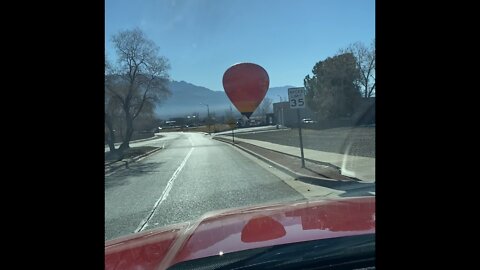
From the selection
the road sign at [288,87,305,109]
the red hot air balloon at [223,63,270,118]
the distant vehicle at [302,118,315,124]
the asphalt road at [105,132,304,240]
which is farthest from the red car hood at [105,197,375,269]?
the distant vehicle at [302,118,315,124]

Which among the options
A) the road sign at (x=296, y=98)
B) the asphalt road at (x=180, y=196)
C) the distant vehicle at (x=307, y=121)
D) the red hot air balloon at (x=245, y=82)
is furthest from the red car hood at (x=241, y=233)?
the distant vehicle at (x=307, y=121)

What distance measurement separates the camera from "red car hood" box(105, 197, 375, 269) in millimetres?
2713

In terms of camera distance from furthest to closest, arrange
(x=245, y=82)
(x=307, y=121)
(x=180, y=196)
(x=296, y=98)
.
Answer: (x=307, y=121), (x=296, y=98), (x=245, y=82), (x=180, y=196)

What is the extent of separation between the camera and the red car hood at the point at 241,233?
2.71m

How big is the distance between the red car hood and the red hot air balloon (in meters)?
9.97

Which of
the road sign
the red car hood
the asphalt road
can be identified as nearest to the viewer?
the red car hood

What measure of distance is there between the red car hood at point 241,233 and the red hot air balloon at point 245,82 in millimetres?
9967

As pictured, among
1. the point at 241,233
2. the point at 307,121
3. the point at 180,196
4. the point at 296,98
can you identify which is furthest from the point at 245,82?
the point at 307,121

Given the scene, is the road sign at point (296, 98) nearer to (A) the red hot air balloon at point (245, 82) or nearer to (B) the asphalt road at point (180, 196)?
(A) the red hot air balloon at point (245, 82)

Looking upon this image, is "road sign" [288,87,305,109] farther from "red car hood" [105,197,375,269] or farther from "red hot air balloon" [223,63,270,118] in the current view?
"red car hood" [105,197,375,269]

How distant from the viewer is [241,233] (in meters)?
3.08

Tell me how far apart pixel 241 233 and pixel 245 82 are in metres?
11.2

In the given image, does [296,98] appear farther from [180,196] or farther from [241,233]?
[241,233]
